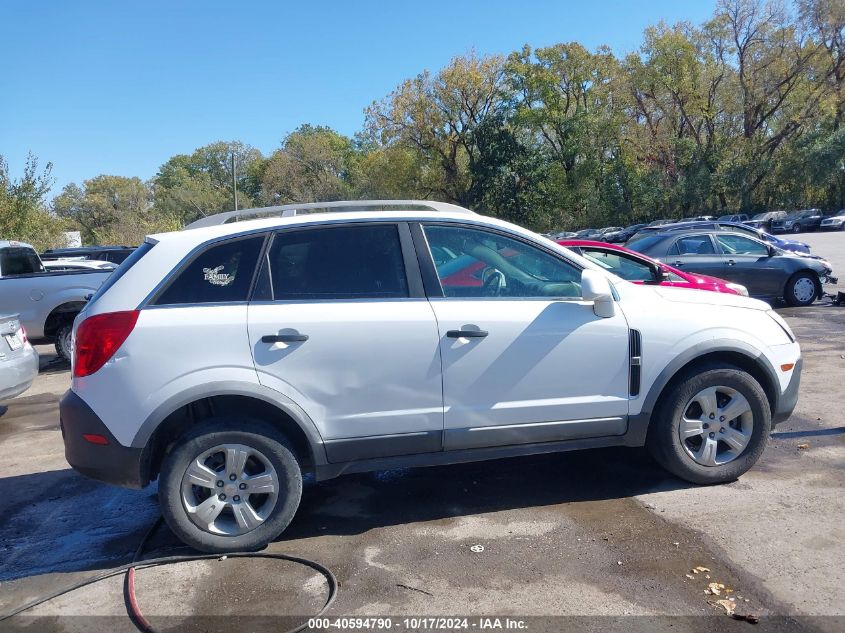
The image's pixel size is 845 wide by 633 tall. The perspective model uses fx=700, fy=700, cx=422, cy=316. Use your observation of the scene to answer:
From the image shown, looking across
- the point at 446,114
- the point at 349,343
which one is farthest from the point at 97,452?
the point at 446,114

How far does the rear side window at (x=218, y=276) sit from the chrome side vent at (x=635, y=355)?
7.77 feet

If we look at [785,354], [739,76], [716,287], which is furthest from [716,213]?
[785,354]

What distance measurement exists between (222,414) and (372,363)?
0.93 m

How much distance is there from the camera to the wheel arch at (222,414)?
12.7ft

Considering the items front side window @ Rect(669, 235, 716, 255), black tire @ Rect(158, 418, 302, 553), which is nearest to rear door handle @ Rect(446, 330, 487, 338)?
black tire @ Rect(158, 418, 302, 553)

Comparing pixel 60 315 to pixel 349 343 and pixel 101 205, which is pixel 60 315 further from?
pixel 101 205

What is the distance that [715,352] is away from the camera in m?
4.60

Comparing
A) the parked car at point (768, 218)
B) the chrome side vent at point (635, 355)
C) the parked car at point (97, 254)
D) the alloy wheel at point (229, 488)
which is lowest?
the alloy wheel at point (229, 488)

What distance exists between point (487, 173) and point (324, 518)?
4438 cm

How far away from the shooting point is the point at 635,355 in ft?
14.5

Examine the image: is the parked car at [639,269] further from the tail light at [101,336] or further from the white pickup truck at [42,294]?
the white pickup truck at [42,294]

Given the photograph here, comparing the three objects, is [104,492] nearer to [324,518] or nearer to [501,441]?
[324,518]

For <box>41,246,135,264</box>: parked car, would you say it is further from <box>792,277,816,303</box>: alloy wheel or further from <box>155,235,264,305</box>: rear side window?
<box>155,235,264,305</box>: rear side window

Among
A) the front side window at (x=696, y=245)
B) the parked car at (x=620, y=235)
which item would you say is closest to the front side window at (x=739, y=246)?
the front side window at (x=696, y=245)
